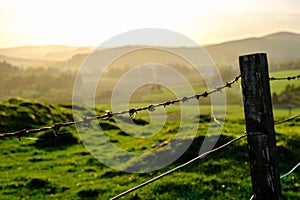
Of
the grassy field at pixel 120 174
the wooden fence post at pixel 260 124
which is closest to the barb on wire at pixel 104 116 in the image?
the wooden fence post at pixel 260 124

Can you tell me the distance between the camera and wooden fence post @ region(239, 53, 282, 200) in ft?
9.67

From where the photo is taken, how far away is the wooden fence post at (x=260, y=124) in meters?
2.95

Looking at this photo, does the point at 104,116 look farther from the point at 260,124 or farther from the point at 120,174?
the point at 120,174

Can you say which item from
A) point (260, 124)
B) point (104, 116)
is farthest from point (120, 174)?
point (260, 124)

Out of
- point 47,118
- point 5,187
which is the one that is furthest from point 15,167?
point 47,118

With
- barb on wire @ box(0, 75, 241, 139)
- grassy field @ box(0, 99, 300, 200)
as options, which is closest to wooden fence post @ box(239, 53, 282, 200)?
barb on wire @ box(0, 75, 241, 139)

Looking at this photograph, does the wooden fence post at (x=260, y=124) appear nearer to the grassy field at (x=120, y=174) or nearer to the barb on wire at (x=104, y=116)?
the barb on wire at (x=104, y=116)

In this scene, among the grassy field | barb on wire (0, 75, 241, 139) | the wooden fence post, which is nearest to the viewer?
barb on wire (0, 75, 241, 139)

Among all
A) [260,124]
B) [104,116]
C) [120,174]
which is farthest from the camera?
[120,174]

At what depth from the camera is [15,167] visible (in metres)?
16.2

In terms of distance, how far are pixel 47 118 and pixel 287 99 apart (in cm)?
5587

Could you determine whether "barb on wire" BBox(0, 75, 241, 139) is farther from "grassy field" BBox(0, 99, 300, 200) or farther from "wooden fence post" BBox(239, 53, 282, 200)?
"grassy field" BBox(0, 99, 300, 200)

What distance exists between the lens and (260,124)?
9.69 feet

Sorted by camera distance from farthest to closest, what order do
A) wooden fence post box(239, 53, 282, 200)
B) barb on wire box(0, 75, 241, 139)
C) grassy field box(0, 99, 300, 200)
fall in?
grassy field box(0, 99, 300, 200) → wooden fence post box(239, 53, 282, 200) → barb on wire box(0, 75, 241, 139)
